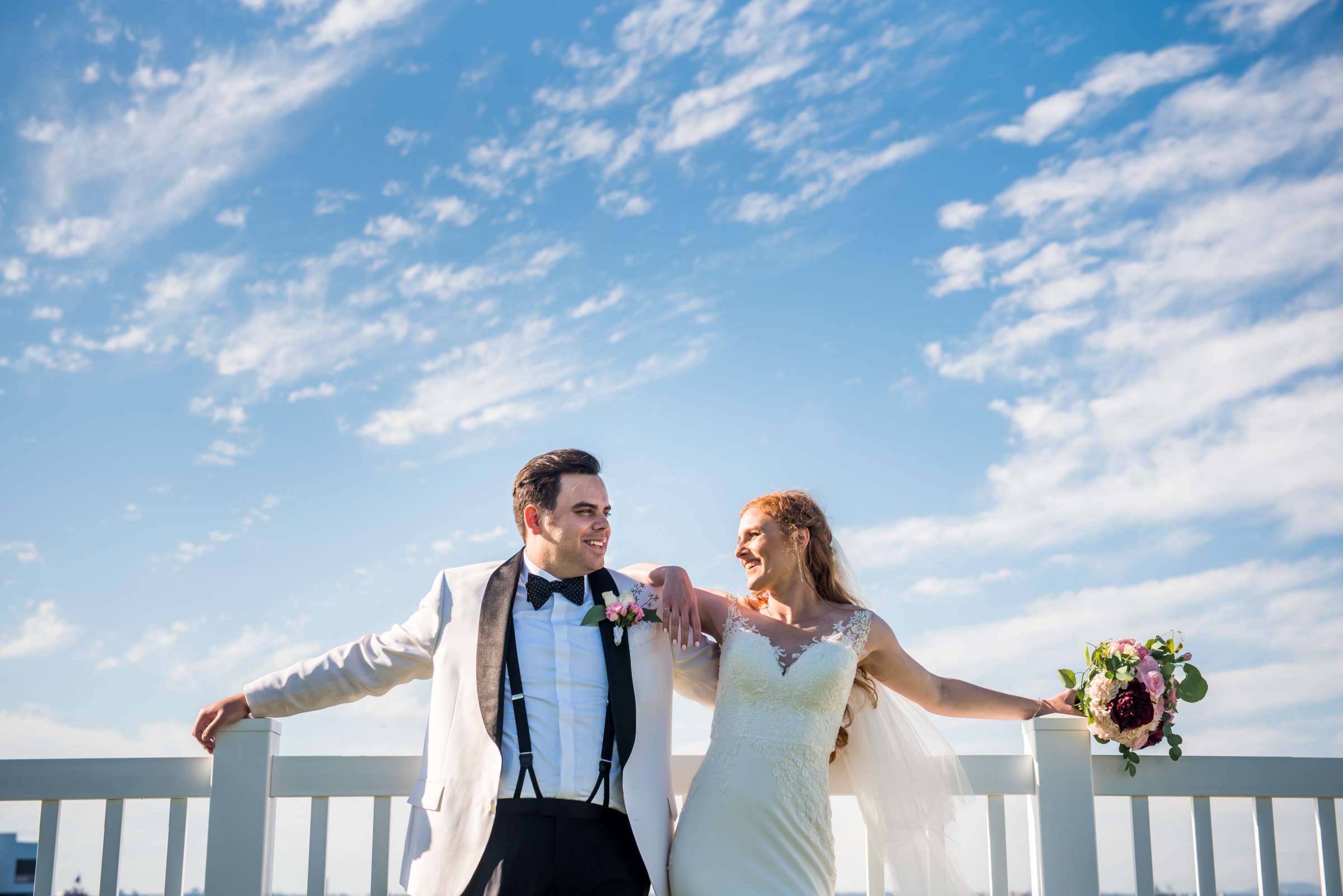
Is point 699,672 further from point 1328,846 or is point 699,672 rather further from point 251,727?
point 1328,846

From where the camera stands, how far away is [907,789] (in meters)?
3.95

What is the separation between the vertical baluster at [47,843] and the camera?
374cm

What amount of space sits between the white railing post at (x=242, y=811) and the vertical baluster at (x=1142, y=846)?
10.2 ft

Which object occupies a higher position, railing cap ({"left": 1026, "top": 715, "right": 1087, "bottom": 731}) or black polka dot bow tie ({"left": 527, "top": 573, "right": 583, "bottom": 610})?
black polka dot bow tie ({"left": 527, "top": 573, "right": 583, "bottom": 610})

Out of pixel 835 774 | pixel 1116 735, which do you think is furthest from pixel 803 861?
pixel 1116 735

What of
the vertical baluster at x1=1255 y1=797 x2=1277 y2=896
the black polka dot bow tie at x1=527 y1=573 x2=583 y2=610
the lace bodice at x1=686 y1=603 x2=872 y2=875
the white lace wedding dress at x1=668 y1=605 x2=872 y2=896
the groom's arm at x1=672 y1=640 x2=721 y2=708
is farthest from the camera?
the vertical baluster at x1=1255 y1=797 x2=1277 y2=896

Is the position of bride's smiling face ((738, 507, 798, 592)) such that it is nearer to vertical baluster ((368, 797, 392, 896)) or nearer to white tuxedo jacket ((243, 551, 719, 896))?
white tuxedo jacket ((243, 551, 719, 896))

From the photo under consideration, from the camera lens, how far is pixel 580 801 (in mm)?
3367

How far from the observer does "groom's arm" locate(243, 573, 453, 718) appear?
3.80 metres

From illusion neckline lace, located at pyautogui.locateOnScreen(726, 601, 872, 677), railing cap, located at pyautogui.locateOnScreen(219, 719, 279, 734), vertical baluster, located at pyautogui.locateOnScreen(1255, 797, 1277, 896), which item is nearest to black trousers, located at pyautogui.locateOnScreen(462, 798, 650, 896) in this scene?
illusion neckline lace, located at pyautogui.locateOnScreen(726, 601, 872, 677)

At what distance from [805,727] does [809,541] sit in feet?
2.58

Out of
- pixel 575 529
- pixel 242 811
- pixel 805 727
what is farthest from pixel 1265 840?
pixel 242 811

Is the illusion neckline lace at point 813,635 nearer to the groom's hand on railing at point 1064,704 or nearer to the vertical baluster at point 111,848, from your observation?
the groom's hand on railing at point 1064,704

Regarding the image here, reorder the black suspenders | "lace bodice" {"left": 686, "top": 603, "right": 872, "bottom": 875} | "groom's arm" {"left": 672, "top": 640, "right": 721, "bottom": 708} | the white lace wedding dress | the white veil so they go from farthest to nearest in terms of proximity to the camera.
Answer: "groom's arm" {"left": 672, "top": 640, "right": 721, "bottom": 708} < the white veil < "lace bodice" {"left": 686, "top": 603, "right": 872, "bottom": 875} < the white lace wedding dress < the black suspenders
